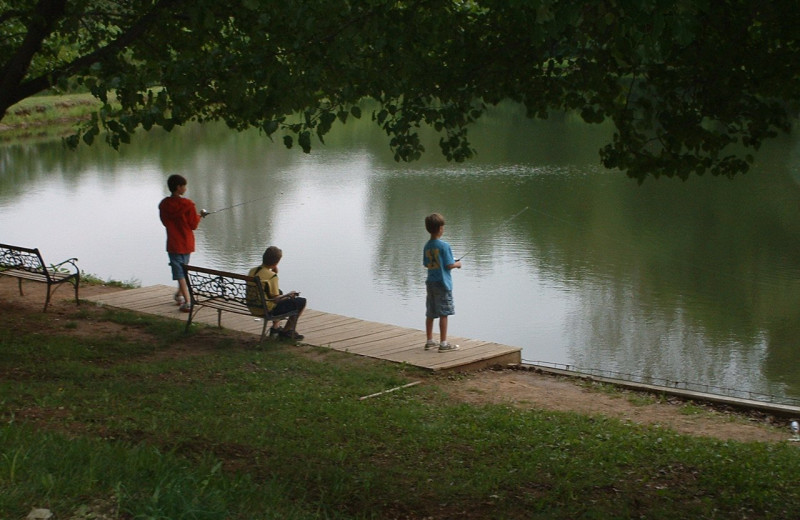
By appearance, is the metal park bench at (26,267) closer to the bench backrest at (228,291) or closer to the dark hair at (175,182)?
the dark hair at (175,182)

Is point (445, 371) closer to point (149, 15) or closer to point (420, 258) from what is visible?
point (149, 15)

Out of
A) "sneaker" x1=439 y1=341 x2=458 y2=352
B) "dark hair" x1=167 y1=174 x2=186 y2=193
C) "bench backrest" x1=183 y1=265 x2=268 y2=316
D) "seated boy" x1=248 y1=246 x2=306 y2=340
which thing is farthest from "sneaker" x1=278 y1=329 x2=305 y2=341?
"dark hair" x1=167 y1=174 x2=186 y2=193

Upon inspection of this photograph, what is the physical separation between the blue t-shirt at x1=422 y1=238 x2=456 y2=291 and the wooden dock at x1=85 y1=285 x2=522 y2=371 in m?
0.72

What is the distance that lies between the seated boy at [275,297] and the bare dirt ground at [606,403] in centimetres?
90

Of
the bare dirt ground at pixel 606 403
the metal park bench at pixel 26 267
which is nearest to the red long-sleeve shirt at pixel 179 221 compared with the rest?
the metal park bench at pixel 26 267

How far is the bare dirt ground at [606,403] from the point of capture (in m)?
7.67

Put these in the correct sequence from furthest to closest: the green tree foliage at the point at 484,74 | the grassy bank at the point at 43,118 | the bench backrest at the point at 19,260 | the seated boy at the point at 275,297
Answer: the grassy bank at the point at 43,118 < the bench backrest at the point at 19,260 < the seated boy at the point at 275,297 < the green tree foliage at the point at 484,74

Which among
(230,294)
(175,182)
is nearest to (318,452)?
(230,294)

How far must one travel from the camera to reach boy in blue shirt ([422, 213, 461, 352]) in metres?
9.24

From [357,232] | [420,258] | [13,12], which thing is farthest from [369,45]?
[357,232]

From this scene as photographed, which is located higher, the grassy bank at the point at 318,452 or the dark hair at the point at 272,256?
the dark hair at the point at 272,256

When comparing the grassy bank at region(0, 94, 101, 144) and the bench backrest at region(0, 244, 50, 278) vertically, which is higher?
the grassy bank at region(0, 94, 101, 144)

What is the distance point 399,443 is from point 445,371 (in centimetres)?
248

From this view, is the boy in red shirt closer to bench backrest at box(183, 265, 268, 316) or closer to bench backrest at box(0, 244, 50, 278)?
bench backrest at box(183, 265, 268, 316)
